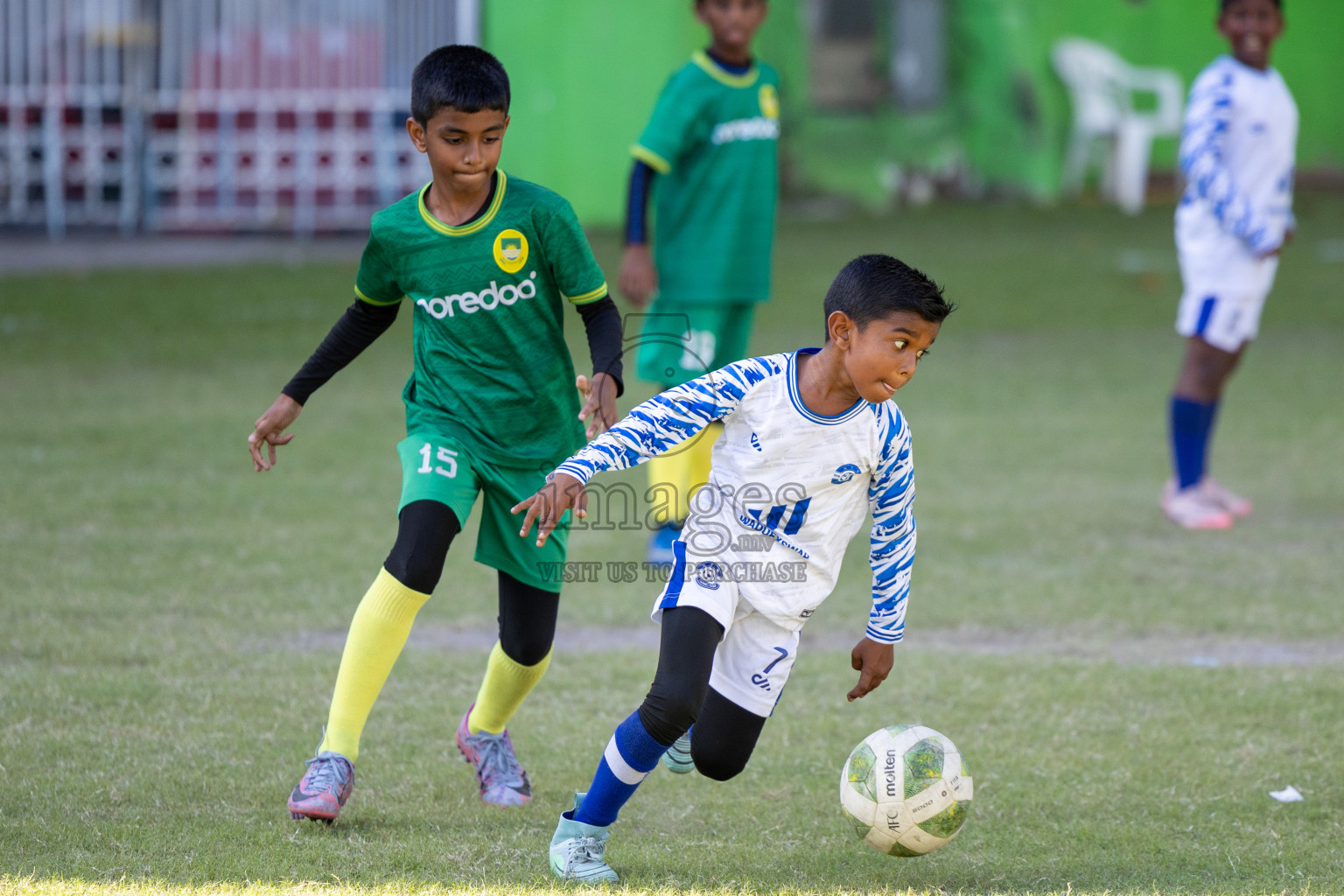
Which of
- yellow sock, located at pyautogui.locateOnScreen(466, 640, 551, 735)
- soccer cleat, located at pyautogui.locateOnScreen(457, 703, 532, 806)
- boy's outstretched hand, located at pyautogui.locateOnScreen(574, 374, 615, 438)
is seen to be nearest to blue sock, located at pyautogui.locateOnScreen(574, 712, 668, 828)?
soccer cleat, located at pyautogui.locateOnScreen(457, 703, 532, 806)

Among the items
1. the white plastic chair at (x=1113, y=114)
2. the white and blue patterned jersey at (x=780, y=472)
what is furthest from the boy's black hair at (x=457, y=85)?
the white plastic chair at (x=1113, y=114)

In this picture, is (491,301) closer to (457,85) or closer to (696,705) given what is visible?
(457,85)

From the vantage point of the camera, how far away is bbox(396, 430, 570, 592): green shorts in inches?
134

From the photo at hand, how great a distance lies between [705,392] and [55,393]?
675cm

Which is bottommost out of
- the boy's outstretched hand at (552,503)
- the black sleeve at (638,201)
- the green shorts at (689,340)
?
the green shorts at (689,340)

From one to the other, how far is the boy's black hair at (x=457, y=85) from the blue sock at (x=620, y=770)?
1.46 metres

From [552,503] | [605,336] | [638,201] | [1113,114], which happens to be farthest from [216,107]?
[552,503]

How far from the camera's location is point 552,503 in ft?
9.38

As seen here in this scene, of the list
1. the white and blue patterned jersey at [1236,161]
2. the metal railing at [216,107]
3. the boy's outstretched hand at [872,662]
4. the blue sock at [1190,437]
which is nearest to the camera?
the boy's outstretched hand at [872,662]

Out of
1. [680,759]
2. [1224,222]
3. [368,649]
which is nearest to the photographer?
[368,649]

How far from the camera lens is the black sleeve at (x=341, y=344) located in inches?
143

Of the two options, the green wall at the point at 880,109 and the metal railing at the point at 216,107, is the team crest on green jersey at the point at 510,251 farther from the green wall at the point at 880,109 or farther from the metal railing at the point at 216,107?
the green wall at the point at 880,109

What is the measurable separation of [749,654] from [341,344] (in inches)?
51.1

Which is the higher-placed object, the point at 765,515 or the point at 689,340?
the point at 765,515
